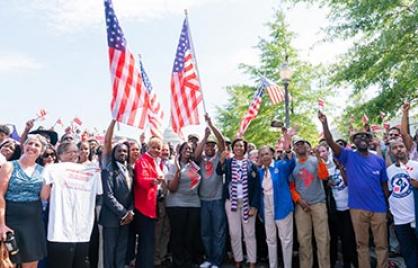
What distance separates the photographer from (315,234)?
6375mm

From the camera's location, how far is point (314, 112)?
19.9 meters

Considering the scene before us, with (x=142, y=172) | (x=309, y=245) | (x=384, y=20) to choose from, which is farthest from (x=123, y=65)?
→ (x=384, y=20)

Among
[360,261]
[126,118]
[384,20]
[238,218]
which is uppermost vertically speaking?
[384,20]

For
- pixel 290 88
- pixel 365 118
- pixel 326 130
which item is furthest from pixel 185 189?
pixel 290 88

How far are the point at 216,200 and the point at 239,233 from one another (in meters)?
0.67

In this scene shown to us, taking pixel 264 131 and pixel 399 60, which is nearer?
pixel 399 60

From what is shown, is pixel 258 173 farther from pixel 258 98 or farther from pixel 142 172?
pixel 258 98

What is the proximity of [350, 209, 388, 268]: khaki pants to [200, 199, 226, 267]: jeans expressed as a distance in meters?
2.13

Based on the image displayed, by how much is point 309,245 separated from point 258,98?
547 centimetres

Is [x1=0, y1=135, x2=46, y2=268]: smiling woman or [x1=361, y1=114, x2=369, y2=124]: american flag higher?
[x1=361, y1=114, x2=369, y2=124]: american flag

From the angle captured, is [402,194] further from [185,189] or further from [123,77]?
[123,77]

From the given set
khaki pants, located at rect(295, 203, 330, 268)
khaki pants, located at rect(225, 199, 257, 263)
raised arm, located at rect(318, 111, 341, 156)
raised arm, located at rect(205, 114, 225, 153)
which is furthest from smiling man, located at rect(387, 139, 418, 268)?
raised arm, located at rect(205, 114, 225, 153)

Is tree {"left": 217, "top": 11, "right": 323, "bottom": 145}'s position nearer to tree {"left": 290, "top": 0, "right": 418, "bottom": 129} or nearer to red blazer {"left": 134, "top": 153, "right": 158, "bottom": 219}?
tree {"left": 290, "top": 0, "right": 418, "bottom": 129}

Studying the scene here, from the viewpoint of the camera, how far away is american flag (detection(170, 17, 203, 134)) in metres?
7.61
